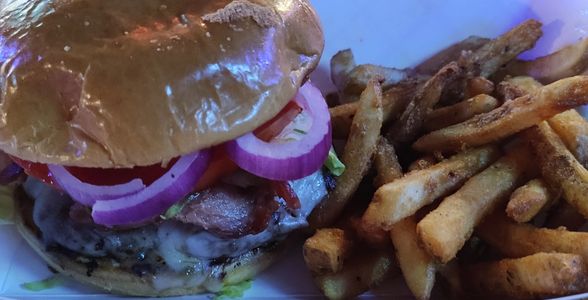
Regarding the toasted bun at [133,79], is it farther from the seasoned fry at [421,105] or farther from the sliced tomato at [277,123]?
the seasoned fry at [421,105]

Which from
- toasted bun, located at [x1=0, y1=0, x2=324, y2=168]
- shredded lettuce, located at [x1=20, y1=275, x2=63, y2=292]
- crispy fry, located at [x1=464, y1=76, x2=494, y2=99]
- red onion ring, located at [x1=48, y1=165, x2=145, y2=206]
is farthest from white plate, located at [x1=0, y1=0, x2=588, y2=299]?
shredded lettuce, located at [x1=20, y1=275, x2=63, y2=292]

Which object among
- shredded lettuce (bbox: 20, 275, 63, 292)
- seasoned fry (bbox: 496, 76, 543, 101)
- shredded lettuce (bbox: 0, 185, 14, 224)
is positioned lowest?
shredded lettuce (bbox: 20, 275, 63, 292)

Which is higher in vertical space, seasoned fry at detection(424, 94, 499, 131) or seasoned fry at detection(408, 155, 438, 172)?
seasoned fry at detection(424, 94, 499, 131)

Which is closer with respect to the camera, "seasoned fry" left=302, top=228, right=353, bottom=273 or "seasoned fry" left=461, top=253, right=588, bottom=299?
"seasoned fry" left=461, top=253, right=588, bottom=299

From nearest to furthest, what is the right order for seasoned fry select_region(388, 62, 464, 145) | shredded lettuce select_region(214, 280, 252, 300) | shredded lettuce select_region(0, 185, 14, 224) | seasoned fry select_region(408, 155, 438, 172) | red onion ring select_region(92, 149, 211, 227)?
red onion ring select_region(92, 149, 211, 227) < seasoned fry select_region(408, 155, 438, 172) < shredded lettuce select_region(214, 280, 252, 300) < seasoned fry select_region(388, 62, 464, 145) < shredded lettuce select_region(0, 185, 14, 224)

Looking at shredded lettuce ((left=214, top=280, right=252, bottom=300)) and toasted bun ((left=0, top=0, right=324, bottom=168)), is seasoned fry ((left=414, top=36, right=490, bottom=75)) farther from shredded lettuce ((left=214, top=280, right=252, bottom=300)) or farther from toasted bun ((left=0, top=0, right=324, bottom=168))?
shredded lettuce ((left=214, top=280, right=252, bottom=300))

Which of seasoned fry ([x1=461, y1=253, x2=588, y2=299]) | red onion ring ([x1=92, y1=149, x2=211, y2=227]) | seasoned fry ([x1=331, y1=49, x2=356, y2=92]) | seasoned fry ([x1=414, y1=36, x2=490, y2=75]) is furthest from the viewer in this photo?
seasoned fry ([x1=414, y1=36, x2=490, y2=75])

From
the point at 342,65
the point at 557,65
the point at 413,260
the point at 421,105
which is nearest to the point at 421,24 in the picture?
the point at 342,65

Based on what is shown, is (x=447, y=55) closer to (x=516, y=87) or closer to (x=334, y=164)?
(x=516, y=87)
